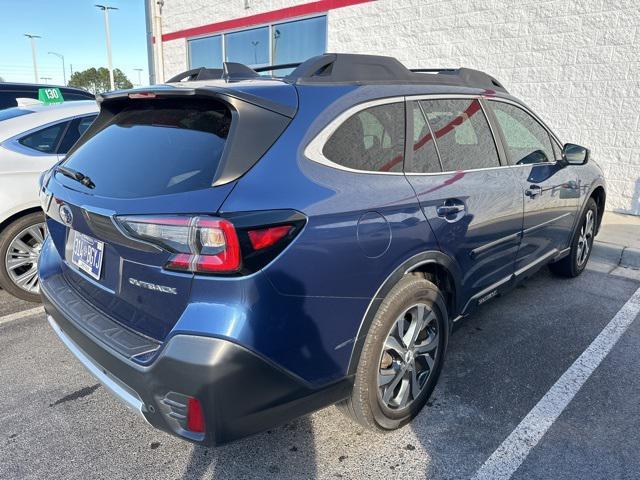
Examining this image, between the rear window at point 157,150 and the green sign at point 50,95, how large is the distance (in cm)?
491

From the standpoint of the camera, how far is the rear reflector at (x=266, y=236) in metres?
1.76

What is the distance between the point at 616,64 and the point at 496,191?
5265mm

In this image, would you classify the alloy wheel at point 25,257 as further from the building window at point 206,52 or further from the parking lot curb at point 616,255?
the building window at point 206,52

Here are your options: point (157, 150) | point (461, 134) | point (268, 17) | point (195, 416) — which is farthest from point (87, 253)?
point (268, 17)

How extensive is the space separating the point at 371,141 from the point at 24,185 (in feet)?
10.4

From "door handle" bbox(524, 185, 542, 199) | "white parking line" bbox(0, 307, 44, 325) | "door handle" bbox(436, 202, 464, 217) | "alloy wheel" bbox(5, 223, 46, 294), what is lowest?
"white parking line" bbox(0, 307, 44, 325)

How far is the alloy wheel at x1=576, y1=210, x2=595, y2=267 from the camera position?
4.70 metres

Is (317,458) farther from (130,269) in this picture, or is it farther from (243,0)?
(243,0)

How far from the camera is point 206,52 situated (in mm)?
12852

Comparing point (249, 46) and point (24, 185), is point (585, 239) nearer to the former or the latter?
point (24, 185)

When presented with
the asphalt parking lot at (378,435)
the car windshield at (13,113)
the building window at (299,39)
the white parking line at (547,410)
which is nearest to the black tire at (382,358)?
the asphalt parking lot at (378,435)

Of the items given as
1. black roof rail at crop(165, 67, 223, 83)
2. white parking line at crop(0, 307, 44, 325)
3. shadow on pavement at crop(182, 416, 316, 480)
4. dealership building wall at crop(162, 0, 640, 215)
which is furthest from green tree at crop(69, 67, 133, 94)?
shadow on pavement at crop(182, 416, 316, 480)

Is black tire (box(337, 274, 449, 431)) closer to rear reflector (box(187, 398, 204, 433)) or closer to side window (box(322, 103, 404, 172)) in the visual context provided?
side window (box(322, 103, 404, 172))

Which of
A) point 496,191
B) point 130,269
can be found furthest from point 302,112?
point 496,191
